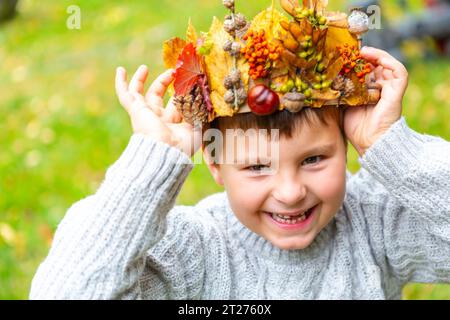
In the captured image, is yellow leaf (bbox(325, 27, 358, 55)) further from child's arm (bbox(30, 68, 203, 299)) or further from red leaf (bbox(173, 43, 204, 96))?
child's arm (bbox(30, 68, 203, 299))

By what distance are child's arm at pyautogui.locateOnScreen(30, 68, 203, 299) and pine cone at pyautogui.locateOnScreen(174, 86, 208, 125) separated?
0.07 metres

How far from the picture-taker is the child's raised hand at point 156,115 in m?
1.84

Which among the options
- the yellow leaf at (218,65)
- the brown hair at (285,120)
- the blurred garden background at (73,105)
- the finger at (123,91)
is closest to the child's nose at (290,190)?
the brown hair at (285,120)

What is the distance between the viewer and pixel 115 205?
1.78 meters

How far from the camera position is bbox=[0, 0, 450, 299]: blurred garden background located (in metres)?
3.39

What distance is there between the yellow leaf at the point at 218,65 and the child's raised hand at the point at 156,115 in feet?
0.35

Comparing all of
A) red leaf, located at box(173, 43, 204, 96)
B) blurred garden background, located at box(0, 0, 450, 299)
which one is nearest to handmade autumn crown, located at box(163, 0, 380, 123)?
red leaf, located at box(173, 43, 204, 96)

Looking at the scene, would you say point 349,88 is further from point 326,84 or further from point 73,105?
point 73,105
